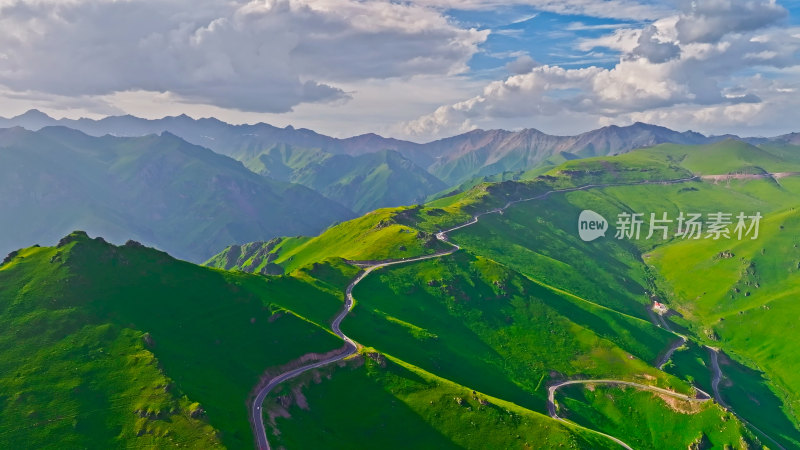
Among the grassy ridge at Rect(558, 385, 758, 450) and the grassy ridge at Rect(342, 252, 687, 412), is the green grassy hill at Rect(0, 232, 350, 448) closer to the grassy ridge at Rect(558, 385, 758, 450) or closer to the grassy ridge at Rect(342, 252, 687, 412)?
the grassy ridge at Rect(342, 252, 687, 412)

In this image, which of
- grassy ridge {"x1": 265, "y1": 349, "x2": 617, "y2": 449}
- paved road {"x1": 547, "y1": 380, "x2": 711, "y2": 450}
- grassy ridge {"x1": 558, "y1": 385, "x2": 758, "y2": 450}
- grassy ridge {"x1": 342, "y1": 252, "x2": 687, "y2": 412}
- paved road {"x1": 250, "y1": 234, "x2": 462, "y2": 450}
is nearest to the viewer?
paved road {"x1": 250, "y1": 234, "x2": 462, "y2": 450}

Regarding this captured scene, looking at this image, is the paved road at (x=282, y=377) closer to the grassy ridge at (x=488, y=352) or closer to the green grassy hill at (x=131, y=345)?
the green grassy hill at (x=131, y=345)

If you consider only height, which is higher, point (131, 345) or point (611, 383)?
point (131, 345)

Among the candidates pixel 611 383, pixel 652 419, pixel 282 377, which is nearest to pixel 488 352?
pixel 611 383

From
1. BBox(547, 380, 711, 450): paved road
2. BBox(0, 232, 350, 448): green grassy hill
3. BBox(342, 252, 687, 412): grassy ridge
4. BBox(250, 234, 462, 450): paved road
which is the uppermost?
BBox(0, 232, 350, 448): green grassy hill

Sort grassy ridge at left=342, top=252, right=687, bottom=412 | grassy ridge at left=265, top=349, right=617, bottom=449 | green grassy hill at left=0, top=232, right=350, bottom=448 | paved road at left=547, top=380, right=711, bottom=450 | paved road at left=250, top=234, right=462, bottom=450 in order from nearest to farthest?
green grassy hill at left=0, top=232, right=350, bottom=448 → paved road at left=250, top=234, right=462, bottom=450 → grassy ridge at left=265, top=349, right=617, bottom=449 → paved road at left=547, top=380, right=711, bottom=450 → grassy ridge at left=342, top=252, right=687, bottom=412

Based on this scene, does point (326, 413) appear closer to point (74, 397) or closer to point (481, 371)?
point (74, 397)

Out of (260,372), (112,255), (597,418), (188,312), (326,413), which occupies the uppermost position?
(112,255)

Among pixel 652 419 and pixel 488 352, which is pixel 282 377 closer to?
pixel 488 352

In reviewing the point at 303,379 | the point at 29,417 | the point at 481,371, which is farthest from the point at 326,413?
the point at 481,371

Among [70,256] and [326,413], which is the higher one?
[70,256]

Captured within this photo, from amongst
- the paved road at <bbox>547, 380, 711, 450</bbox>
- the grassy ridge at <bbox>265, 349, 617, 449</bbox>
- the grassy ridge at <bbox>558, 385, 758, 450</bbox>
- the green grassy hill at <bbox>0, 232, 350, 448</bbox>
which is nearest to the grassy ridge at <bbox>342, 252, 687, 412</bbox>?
the paved road at <bbox>547, 380, 711, 450</bbox>
